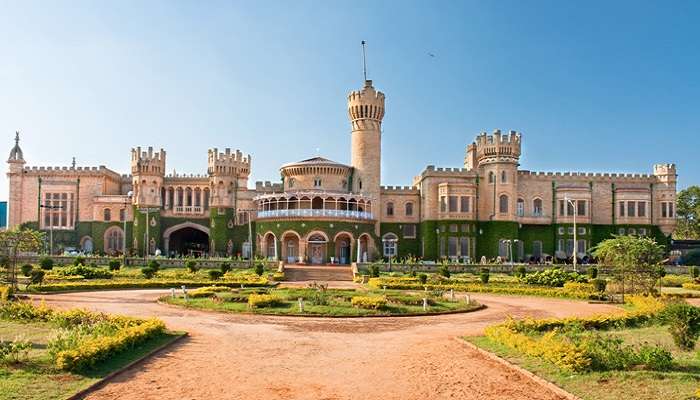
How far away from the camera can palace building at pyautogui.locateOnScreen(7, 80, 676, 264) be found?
60719mm

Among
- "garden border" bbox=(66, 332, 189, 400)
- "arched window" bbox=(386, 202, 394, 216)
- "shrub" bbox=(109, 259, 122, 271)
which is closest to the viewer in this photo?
"garden border" bbox=(66, 332, 189, 400)

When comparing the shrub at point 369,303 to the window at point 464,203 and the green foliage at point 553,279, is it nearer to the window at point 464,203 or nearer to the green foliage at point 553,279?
the green foliage at point 553,279

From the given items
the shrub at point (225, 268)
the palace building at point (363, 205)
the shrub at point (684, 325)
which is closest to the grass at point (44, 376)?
the shrub at point (684, 325)

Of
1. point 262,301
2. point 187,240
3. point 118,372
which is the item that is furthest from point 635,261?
point 187,240

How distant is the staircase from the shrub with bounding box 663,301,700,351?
31.5 meters

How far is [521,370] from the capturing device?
48.3ft

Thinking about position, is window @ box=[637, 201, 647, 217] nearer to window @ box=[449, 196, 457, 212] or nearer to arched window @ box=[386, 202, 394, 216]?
window @ box=[449, 196, 457, 212]

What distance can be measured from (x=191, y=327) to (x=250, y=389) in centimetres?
867

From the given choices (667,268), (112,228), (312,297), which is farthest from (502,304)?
(112,228)

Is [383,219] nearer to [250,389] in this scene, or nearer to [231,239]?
[231,239]

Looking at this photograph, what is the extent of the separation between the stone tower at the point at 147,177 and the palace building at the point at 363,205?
10 cm

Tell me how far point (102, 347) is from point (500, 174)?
51.0 metres

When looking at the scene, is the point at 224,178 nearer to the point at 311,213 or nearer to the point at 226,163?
the point at 226,163

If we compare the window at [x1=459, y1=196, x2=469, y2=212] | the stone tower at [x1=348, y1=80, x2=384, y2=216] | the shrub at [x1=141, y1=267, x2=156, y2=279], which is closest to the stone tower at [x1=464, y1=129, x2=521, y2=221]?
the window at [x1=459, y1=196, x2=469, y2=212]
